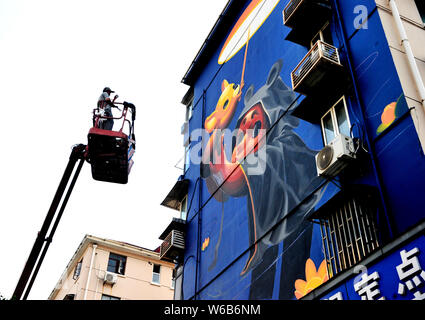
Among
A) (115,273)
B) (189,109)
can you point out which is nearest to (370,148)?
(189,109)

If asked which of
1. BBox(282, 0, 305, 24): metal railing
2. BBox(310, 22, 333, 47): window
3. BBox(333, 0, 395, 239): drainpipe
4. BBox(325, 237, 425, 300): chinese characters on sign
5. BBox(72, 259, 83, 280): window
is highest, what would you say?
BBox(72, 259, 83, 280): window

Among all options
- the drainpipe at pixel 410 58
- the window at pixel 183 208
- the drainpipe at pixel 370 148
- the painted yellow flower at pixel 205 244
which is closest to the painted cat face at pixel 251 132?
the painted yellow flower at pixel 205 244

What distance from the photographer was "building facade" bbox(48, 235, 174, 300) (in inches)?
1166

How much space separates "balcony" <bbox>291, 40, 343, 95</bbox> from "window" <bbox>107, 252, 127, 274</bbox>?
70.0 feet

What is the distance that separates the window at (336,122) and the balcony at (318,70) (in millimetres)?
636

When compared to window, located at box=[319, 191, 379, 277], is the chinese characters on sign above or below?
below

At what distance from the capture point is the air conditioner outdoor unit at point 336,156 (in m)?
11.5

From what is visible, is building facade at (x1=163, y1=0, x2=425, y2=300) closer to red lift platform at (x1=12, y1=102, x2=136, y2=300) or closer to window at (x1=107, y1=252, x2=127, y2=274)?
red lift platform at (x1=12, y1=102, x2=136, y2=300)

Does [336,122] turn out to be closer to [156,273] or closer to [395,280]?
[395,280]

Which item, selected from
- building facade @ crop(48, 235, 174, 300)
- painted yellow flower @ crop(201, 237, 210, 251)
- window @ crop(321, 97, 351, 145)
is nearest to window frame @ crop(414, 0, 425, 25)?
window @ crop(321, 97, 351, 145)

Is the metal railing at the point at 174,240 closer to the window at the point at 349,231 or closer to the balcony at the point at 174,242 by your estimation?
the balcony at the point at 174,242

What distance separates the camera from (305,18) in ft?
49.0
